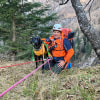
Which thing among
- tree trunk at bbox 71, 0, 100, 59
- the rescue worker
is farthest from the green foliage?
tree trunk at bbox 71, 0, 100, 59

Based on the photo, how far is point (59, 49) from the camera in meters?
4.34

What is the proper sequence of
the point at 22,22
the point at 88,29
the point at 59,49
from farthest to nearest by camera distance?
the point at 22,22 → the point at 88,29 → the point at 59,49

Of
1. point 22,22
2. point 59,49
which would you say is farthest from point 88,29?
point 22,22

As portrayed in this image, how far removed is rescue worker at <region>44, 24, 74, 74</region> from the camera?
13.6 ft

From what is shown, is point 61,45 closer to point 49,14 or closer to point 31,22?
point 31,22

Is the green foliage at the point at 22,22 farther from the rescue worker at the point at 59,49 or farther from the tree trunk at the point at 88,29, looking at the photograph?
the tree trunk at the point at 88,29

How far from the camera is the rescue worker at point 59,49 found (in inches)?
163

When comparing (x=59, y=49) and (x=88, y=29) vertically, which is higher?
(x=88, y=29)

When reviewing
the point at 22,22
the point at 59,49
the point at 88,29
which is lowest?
the point at 59,49

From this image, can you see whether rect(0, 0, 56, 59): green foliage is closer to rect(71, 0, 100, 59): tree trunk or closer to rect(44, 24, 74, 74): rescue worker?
rect(44, 24, 74, 74): rescue worker

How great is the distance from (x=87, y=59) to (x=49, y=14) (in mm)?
54666

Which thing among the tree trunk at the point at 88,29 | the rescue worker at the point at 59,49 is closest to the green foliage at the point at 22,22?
the rescue worker at the point at 59,49

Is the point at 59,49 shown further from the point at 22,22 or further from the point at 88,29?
the point at 22,22

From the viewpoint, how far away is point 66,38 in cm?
429
